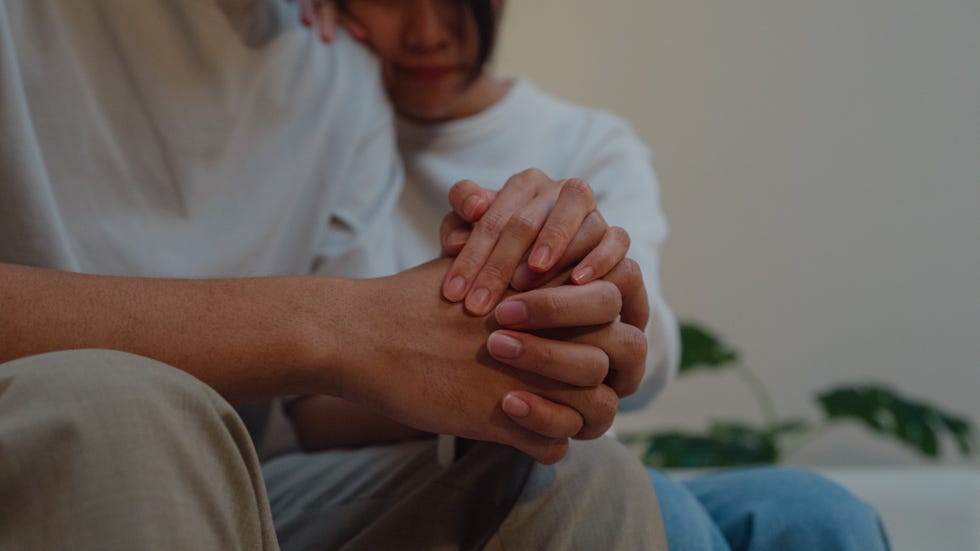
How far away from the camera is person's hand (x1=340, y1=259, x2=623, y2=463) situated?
72 centimetres

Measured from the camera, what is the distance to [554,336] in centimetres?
76

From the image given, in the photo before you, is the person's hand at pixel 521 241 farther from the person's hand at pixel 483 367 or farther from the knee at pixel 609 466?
the knee at pixel 609 466

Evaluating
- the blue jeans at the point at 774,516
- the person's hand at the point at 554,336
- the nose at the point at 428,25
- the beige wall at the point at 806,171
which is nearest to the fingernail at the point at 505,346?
the person's hand at the point at 554,336

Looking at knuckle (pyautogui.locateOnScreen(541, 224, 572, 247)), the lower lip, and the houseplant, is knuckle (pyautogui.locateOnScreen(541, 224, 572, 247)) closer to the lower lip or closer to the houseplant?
the lower lip

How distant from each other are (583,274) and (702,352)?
1262mm

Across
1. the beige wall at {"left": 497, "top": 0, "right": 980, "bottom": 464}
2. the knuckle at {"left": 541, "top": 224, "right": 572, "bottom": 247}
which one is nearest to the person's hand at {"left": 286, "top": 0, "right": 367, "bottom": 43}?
the knuckle at {"left": 541, "top": 224, "right": 572, "bottom": 247}

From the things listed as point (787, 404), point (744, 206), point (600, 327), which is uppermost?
point (600, 327)

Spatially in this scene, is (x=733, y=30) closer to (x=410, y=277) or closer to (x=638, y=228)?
(x=638, y=228)

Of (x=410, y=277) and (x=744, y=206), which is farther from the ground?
(x=410, y=277)

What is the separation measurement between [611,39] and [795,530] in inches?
69.2

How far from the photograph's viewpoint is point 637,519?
69 cm

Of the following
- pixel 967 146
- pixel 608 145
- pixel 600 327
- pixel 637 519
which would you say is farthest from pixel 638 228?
pixel 967 146

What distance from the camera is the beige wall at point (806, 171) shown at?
7.30 ft

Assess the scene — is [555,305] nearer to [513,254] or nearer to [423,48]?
[513,254]
